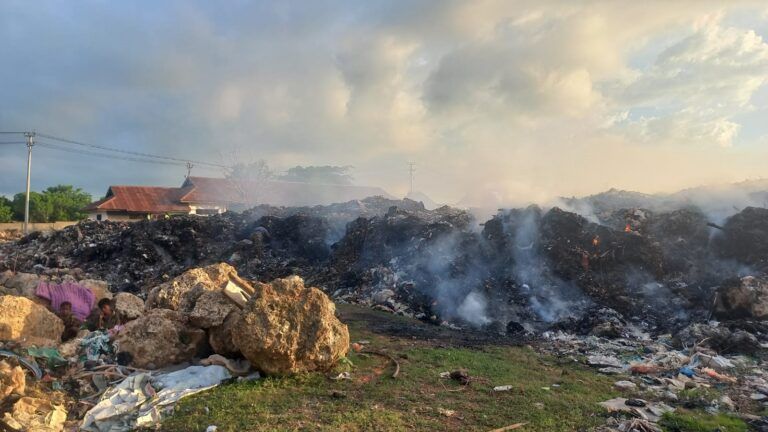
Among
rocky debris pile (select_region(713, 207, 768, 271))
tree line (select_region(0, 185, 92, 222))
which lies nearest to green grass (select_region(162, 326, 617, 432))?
rocky debris pile (select_region(713, 207, 768, 271))

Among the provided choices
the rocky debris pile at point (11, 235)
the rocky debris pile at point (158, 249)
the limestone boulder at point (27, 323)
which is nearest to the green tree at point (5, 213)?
the rocky debris pile at point (11, 235)

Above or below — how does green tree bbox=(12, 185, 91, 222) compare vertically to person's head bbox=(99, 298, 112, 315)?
above

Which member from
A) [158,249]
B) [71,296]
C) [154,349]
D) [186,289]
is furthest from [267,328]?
[158,249]

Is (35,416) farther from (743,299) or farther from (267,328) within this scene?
(743,299)

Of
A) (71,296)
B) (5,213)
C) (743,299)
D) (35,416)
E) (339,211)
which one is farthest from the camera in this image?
(5,213)

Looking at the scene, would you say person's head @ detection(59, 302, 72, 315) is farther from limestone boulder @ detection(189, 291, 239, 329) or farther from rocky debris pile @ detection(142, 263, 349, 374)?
limestone boulder @ detection(189, 291, 239, 329)

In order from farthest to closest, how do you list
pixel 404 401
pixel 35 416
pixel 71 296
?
pixel 71 296, pixel 404 401, pixel 35 416

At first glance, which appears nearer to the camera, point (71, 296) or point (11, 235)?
point (71, 296)

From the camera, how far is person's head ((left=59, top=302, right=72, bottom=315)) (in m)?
7.05

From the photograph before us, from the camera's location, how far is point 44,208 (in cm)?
3372

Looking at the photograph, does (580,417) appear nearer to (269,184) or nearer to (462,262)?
(462,262)

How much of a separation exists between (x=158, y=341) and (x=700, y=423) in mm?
6521

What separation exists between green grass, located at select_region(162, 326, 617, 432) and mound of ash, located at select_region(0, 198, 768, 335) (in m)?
4.03

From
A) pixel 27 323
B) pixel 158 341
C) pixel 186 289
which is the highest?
pixel 186 289
